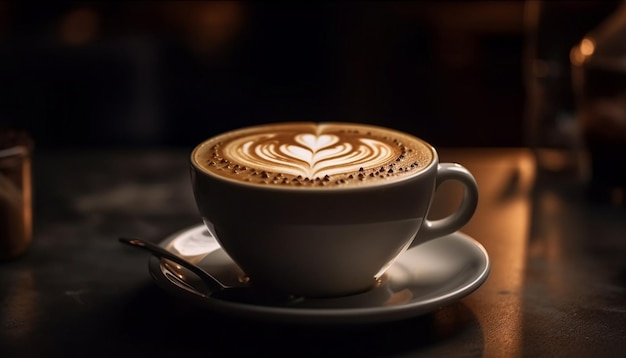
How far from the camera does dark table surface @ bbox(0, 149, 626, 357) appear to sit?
63cm

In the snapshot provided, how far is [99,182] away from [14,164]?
0.90 ft

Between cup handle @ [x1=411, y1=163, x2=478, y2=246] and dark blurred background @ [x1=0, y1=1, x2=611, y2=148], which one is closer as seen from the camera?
cup handle @ [x1=411, y1=163, x2=478, y2=246]

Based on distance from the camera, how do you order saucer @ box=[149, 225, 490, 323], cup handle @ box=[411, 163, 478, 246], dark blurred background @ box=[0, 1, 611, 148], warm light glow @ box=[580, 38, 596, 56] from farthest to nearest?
dark blurred background @ box=[0, 1, 611, 148]
warm light glow @ box=[580, 38, 596, 56]
cup handle @ box=[411, 163, 478, 246]
saucer @ box=[149, 225, 490, 323]

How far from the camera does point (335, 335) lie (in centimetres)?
64

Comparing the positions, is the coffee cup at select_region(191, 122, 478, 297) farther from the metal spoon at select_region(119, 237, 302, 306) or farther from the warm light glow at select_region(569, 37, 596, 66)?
the warm light glow at select_region(569, 37, 596, 66)

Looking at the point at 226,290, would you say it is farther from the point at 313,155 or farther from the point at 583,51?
the point at 583,51

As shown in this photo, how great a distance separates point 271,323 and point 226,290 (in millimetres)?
71

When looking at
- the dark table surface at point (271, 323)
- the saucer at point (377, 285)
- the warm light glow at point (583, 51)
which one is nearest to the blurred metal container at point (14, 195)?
the dark table surface at point (271, 323)

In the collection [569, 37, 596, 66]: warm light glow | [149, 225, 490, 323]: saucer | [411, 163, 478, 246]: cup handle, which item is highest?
[569, 37, 596, 66]: warm light glow

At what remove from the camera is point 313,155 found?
2.39 feet

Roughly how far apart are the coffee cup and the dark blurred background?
0.50 metres

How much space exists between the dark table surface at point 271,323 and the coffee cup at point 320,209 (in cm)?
4

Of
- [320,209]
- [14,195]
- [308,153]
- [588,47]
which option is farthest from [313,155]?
[588,47]

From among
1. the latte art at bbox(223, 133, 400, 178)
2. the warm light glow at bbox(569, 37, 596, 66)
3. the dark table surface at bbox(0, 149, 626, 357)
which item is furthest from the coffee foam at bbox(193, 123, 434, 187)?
the warm light glow at bbox(569, 37, 596, 66)
